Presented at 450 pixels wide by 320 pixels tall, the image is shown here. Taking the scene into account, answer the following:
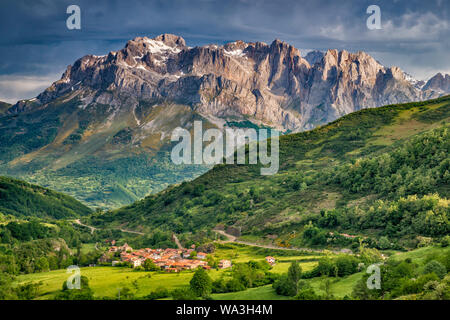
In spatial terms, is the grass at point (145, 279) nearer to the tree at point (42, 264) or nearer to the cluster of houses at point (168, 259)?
the cluster of houses at point (168, 259)

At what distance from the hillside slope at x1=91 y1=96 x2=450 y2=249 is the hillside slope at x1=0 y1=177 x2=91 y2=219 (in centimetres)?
3404

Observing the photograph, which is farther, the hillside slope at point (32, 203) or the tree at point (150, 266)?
the hillside slope at point (32, 203)

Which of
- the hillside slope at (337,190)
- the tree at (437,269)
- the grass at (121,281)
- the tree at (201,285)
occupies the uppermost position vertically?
the hillside slope at (337,190)

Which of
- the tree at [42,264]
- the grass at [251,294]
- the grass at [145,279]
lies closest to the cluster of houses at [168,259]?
the grass at [145,279]

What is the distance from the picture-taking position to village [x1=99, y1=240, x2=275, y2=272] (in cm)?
6106

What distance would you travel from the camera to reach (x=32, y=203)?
171000mm

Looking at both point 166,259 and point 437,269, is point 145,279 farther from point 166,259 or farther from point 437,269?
point 437,269

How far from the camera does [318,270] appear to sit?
4847cm

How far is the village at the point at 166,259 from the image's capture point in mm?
61062

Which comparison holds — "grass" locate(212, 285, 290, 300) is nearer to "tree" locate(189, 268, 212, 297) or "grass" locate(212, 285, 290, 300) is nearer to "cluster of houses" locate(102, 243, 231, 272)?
"tree" locate(189, 268, 212, 297)

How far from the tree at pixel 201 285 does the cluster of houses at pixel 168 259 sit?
1257 cm

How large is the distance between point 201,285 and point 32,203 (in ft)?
484

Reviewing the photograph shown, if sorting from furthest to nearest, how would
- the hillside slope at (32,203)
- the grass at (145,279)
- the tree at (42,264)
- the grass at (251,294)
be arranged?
1. the hillside slope at (32,203)
2. the tree at (42,264)
3. the grass at (145,279)
4. the grass at (251,294)

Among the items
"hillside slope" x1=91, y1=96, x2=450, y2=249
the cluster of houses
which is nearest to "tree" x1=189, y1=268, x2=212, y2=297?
the cluster of houses
